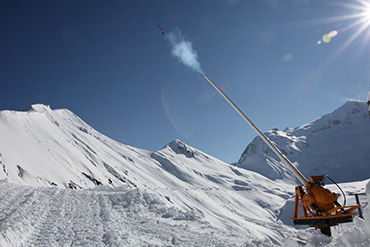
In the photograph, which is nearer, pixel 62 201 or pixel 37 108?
pixel 62 201

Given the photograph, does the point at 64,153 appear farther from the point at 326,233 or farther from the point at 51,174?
the point at 326,233

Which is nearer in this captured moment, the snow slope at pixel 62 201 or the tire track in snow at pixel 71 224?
the tire track in snow at pixel 71 224

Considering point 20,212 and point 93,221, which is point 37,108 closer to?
Result: point 20,212

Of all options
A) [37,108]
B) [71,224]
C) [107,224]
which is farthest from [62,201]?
[37,108]

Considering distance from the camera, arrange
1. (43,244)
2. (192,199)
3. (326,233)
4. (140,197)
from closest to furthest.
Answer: (326,233) < (43,244) < (140,197) < (192,199)

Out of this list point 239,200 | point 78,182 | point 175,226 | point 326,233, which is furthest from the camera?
point 239,200

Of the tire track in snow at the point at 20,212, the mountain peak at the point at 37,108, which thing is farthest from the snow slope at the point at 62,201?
the mountain peak at the point at 37,108

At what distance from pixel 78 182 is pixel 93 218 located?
67.3ft

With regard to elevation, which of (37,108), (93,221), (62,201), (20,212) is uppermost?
(37,108)

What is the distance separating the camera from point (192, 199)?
5934 centimetres

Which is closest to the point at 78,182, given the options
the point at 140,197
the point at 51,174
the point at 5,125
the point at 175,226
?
the point at 51,174

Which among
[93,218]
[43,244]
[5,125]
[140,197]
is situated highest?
[5,125]

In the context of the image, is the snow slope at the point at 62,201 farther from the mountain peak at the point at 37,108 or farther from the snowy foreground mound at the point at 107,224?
the mountain peak at the point at 37,108

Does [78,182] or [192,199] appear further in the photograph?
[192,199]
